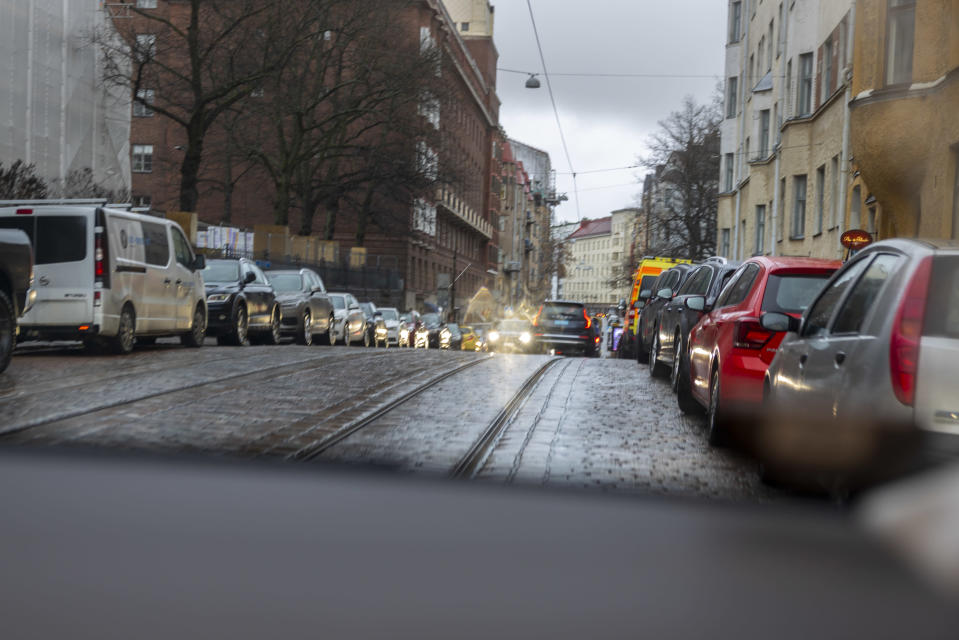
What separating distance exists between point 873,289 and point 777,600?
6.50 feet

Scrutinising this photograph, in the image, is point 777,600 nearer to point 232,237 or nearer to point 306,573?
Answer: point 306,573

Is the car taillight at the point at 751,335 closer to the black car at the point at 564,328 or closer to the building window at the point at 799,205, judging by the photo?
the building window at the point at 799,205

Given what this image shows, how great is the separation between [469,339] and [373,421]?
137 feet

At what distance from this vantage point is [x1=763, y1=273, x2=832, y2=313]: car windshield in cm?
924

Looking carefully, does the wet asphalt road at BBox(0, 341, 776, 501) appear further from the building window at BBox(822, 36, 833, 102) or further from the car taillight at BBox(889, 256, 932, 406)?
the building window at BBox(822, 36, 833, 102)

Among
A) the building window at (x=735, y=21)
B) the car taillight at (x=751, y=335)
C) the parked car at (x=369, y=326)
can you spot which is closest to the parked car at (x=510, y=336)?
the parked car at (x=369, y=326)

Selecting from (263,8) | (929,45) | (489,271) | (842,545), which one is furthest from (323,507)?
(489,271)

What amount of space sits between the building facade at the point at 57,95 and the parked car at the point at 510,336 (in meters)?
13.2

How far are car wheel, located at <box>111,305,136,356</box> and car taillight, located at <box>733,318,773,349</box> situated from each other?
9624 mm

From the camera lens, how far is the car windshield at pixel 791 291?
30.3ft

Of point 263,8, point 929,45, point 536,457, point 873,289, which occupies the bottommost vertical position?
point 536,457

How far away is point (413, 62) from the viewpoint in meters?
42.2

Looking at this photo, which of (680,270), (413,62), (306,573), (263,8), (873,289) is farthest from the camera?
(413,62)

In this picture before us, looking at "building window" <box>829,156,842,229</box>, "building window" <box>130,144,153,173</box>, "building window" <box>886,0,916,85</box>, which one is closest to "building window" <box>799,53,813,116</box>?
"building window" <box>829,156,842,229</box>
